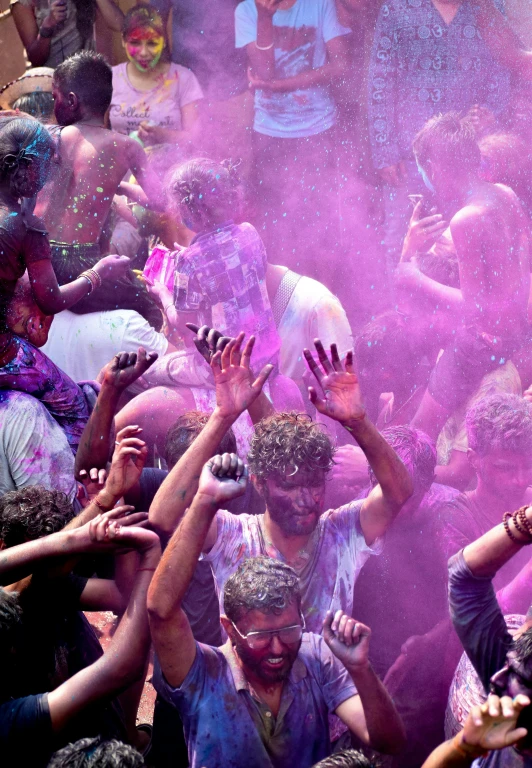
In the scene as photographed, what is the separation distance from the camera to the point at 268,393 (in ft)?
12.2

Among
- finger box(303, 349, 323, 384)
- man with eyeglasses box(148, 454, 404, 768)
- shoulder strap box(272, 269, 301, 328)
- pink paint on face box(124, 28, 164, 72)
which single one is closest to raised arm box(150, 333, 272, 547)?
finger box(303, 349, 323, 384)

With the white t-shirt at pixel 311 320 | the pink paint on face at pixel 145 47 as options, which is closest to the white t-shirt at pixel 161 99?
the pink paint on face at pixel 145 47

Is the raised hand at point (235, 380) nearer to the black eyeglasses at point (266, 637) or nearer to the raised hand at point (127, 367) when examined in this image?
the raised hand at point (127, 367)

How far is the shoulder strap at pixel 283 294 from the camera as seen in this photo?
3917 millimetres

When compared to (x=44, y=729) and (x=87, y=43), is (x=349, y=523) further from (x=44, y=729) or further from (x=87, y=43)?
(x=87, y=43)

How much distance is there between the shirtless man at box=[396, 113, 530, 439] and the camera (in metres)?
3.87

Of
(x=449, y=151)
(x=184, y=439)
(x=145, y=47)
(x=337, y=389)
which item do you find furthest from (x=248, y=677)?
(x=145, y=47)

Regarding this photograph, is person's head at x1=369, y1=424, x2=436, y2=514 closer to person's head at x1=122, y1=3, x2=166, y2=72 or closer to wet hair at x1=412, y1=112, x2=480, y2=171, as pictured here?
wet hair at x1=412, y1=112, x2=480, y2=171

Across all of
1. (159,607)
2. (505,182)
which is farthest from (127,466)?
(505,182)

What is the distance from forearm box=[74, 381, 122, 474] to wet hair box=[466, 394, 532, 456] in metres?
1.34

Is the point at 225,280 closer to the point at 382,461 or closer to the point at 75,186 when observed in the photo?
the point at 75,186

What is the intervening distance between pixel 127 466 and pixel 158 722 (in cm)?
88

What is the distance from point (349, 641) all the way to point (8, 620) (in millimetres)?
842

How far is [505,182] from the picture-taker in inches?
175
